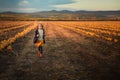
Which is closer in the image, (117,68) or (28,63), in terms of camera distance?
(117,68)

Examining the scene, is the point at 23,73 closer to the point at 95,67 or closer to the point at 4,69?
the point at 4,69

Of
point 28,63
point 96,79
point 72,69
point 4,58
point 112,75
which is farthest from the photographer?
point 4,58

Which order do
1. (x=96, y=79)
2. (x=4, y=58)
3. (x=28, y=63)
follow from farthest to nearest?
1. (x=4, y=58)
2. (x=28, y=63)
3. (x=96, y=79)

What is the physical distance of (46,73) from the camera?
9203 mm

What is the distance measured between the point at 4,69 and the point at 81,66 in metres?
3.58

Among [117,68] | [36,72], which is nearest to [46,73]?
[36,72]

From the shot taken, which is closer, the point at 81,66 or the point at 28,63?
the point at 81,66

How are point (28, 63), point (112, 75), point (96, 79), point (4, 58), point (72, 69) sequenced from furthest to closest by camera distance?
1. point (4, 58)
2. point (28, 63)
3. point (72, 69)
4. point (112, 75)
5. point (96, 79)

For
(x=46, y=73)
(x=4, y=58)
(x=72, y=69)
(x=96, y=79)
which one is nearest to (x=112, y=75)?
(x=96, y=79)

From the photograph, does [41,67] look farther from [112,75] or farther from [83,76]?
[112,75]

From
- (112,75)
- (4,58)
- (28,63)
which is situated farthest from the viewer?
(4,58)

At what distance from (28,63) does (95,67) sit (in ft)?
11.2

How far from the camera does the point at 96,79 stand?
8.37 metres

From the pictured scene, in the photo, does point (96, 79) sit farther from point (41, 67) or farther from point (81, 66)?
point (41, 67)
